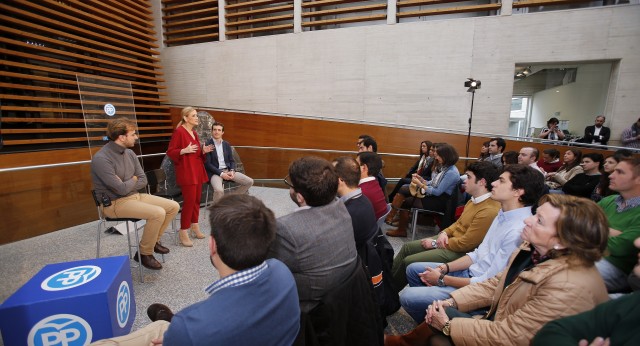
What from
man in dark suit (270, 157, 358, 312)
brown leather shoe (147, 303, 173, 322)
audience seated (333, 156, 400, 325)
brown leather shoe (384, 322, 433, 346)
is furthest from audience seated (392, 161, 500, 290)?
brown leather shoe (147, 303, 173, 322)

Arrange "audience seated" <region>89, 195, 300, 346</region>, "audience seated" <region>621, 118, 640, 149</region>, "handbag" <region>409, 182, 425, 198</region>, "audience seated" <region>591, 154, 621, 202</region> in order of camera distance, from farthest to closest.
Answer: "audience seated" <region>621, 118, 640, 149</region>, "handbag" <region>409, 182, 425, 198</region>, "audience seated" <region>591, 154, 621, 202</region>, "audience seated" <region>89, 195, 300, 346</region>

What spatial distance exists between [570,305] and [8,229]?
14.8 ft

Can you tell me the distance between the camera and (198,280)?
246 cm

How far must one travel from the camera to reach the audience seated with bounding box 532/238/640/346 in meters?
0.84

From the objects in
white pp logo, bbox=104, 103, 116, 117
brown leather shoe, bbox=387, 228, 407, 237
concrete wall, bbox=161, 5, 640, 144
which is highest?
concrete wall, bbox=161, 5, 640, 144

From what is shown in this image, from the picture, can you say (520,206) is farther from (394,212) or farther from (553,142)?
(553,142)

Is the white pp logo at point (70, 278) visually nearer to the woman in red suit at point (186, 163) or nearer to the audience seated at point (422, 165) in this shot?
the woman in red suit at point (186, 163)

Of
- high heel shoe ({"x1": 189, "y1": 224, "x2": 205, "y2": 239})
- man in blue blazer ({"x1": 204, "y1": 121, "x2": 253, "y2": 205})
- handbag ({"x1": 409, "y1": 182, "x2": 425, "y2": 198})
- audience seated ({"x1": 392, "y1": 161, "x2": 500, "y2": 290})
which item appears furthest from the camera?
man in blue blazer ({"x1": 204, "y1": 121, "x2": 253, "y2": 205})

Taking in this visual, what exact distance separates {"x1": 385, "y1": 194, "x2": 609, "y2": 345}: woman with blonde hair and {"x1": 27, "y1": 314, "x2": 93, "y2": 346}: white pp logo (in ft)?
5.46

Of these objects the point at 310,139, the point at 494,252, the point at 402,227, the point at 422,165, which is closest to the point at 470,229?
the point at 494,252

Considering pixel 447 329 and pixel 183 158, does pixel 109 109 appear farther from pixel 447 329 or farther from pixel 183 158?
pixel 447 329

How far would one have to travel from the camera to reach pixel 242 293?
0.80 meters

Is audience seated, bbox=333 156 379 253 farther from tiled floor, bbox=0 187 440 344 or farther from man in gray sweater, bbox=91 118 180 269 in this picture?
man in gray sweater, bbox=91 118 180 269

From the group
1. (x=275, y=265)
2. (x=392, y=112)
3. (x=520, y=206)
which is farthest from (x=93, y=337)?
(x=392, y=112)
